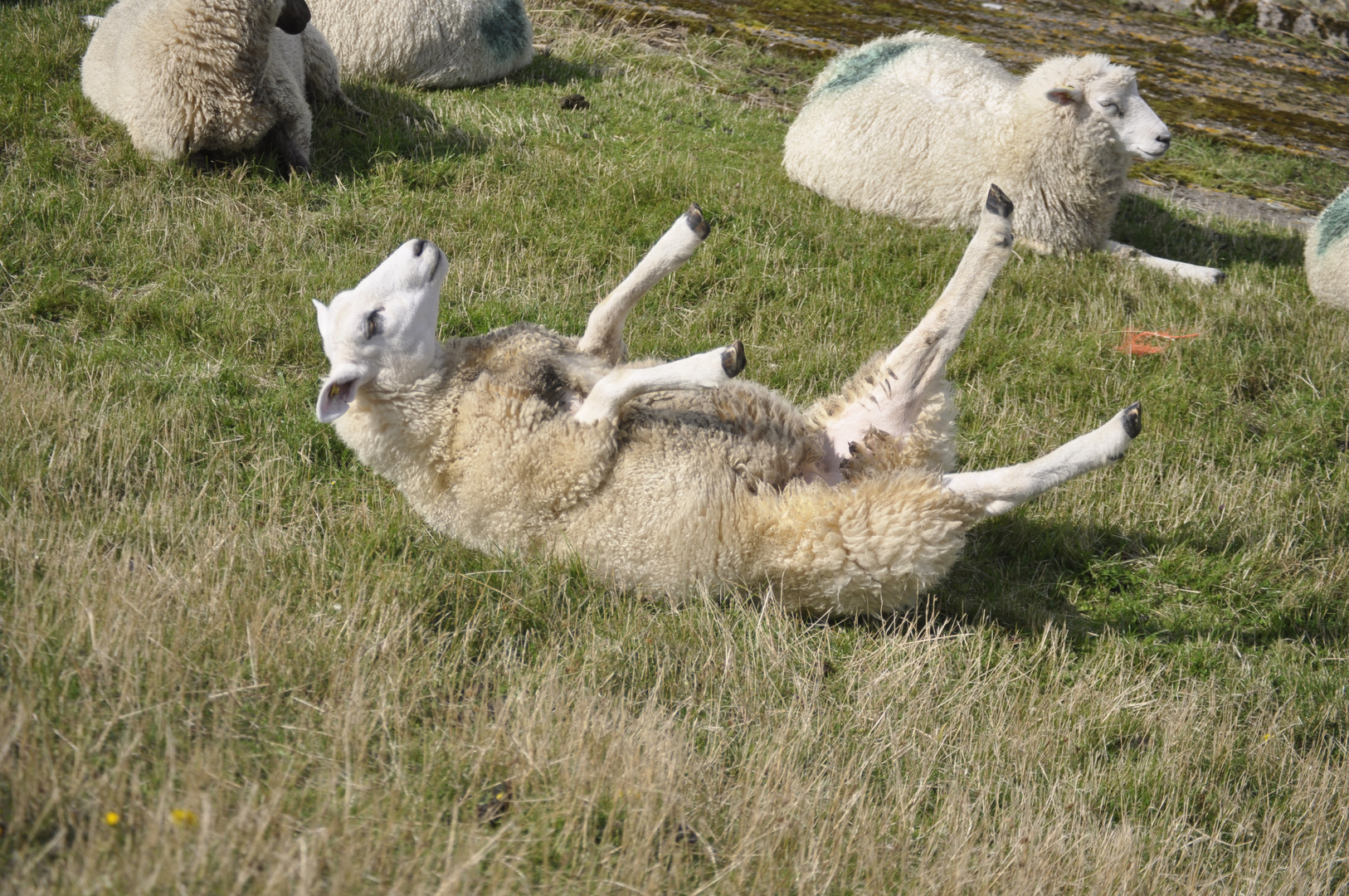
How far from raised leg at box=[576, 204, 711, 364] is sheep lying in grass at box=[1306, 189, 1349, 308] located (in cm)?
484

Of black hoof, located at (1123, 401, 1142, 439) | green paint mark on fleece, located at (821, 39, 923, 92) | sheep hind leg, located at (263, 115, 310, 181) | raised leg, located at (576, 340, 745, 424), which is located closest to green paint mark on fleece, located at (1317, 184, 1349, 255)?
green paint mark on fleece, located at (821, 39, 923, 92)

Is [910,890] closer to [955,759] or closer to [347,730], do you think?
[955,759]

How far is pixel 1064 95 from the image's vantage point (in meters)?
6.64

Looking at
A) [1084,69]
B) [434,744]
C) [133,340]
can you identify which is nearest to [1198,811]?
[434,744]

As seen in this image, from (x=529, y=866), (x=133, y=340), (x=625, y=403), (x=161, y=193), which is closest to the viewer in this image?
(x=529, y=866)

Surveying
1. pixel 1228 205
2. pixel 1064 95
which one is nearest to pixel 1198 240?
pixel 1228 205

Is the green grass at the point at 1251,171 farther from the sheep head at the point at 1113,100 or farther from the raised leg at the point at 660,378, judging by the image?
the raised leg at the point at 660,378

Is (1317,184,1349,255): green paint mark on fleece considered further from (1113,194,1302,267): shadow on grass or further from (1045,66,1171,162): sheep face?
(1045,66,1171,162): sheep face

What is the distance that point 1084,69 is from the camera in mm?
A: 6773

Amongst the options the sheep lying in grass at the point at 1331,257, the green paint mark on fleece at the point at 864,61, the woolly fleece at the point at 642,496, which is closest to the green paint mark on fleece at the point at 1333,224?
the sheep lying in grass at the point at 1331,257

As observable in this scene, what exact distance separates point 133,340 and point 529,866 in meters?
3.68

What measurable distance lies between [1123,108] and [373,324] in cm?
556

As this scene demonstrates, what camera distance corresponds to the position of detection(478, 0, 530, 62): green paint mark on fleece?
27.6 ft

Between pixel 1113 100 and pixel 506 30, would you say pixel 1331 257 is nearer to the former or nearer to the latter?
pixel 1113 100
